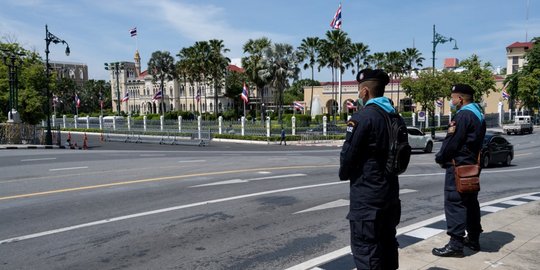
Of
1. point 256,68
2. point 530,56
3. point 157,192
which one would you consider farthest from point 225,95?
point 157,192

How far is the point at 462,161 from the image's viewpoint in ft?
16.5

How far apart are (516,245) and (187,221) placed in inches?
202

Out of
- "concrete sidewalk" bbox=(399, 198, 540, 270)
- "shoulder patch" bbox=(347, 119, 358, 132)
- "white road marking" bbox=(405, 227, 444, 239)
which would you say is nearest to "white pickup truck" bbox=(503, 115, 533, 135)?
"concrete sidewalk" bbox=(399, 198, 540, 270)

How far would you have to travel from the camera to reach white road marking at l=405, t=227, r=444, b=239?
5.99 metres

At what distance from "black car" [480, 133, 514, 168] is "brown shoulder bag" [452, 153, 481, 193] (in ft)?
42.0

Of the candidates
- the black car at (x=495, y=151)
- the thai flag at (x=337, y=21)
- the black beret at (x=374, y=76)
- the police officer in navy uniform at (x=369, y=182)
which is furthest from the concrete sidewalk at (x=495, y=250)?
the thai flag at (x=337, y=21)

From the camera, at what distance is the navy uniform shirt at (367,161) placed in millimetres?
3420

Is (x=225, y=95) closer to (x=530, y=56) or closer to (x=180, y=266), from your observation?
(x=530, y=56)

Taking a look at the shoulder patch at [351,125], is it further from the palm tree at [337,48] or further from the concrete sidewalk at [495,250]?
the palm tree at [337,48]

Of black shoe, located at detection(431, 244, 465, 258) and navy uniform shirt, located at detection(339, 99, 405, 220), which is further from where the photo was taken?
black shoe, located at detection(431, 244, 465, 258)

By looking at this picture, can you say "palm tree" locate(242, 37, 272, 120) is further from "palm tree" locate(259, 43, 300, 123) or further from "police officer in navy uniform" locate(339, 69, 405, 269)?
"police officer in navy uniform" locate(339, 69, 405, 269)

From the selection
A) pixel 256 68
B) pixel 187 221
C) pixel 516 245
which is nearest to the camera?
pixel 516 245

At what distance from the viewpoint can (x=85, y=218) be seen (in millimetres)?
7406

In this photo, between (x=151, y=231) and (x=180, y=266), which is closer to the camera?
(x=180, y=266)
